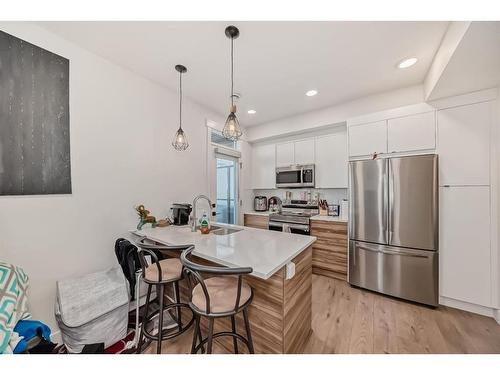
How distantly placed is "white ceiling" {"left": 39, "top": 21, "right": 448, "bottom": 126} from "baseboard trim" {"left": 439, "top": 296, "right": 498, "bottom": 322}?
268 centimetres

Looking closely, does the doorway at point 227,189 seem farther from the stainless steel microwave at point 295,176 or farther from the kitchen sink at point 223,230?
the kitchen sink at point 223,230

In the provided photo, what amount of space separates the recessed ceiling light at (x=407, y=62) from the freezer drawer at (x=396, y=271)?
2.12 meters

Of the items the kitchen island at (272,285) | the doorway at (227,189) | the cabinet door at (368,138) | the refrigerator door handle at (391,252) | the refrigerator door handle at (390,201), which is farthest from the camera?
the doorway at (227,189)

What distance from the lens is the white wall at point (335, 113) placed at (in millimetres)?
2465

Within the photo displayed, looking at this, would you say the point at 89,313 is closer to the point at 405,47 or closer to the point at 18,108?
the point at 18,108

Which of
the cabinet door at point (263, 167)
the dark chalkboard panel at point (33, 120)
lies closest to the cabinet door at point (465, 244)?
the cabinet door at point (263, 167)

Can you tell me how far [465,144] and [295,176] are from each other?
7.11 feet

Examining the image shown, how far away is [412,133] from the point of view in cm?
236

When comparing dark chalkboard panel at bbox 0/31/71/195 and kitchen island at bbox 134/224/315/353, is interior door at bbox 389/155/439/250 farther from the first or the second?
dark chalkboard panel at bbox 0/31/71/195

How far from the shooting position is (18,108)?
1.46 metres

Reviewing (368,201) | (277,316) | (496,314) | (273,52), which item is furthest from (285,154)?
(496,314)

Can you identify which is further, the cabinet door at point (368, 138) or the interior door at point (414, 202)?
the cabinet door at point (368, 138)

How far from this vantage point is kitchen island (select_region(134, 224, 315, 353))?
1.23 meters
